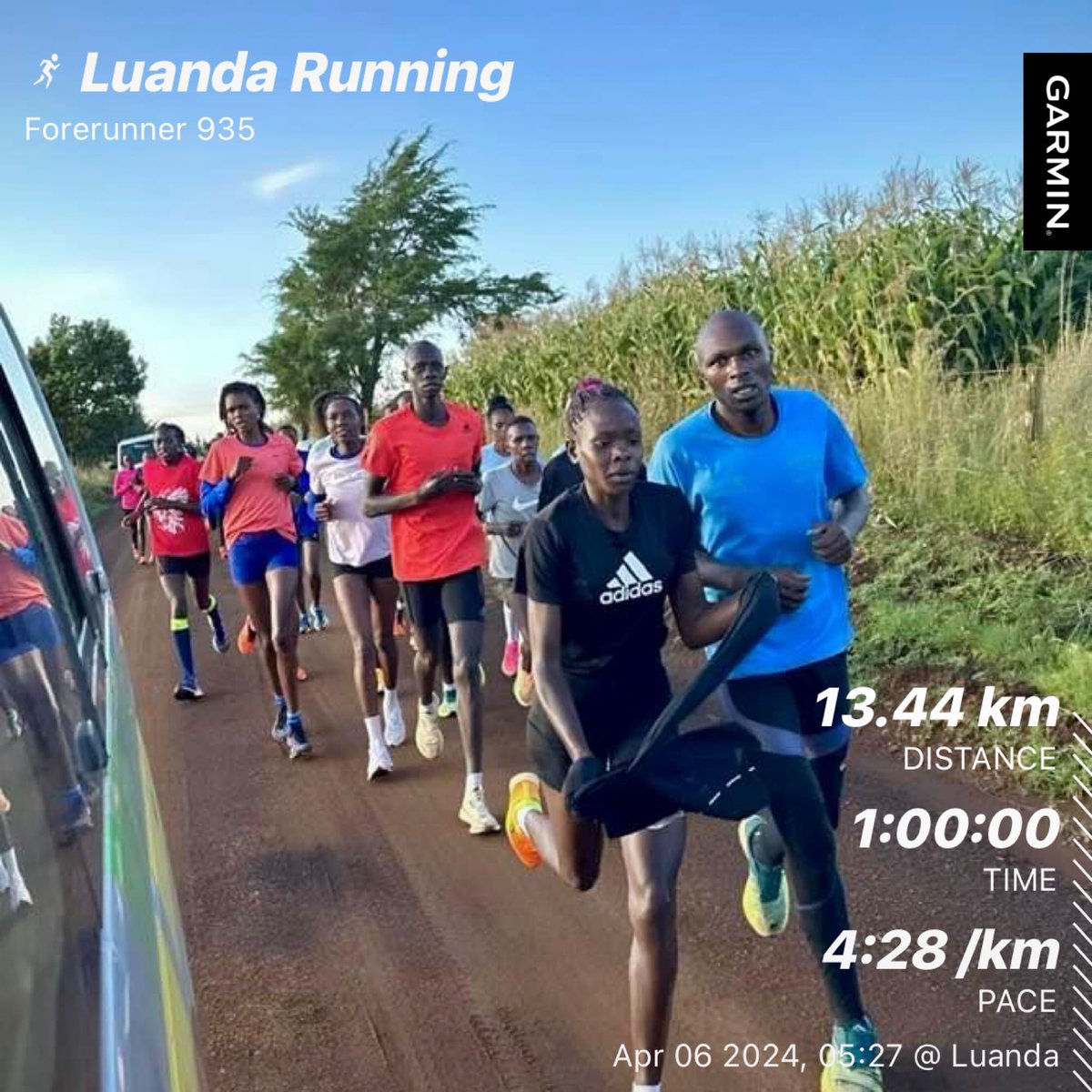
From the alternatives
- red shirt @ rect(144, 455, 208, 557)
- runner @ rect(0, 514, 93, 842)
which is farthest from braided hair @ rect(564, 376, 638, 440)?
red shirt @ rect(144, 455, 208, 557)

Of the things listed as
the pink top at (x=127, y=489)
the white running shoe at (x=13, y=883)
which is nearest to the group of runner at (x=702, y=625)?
the white running shoe at (x=13, y=883)

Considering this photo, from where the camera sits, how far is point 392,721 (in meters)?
6.38

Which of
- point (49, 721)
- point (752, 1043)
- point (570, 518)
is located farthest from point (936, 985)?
point (49, 721)

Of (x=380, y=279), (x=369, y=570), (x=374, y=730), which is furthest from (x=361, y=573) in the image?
(x=380, y=279)

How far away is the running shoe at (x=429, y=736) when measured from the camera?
595 centimetres

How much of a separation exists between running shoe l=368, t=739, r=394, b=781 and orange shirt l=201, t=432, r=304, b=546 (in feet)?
4.83

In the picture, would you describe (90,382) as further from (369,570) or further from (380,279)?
(369,570)

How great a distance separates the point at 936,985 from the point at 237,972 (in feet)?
7.58

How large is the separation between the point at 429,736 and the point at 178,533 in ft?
10.2

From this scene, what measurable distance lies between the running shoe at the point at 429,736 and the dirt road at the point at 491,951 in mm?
183

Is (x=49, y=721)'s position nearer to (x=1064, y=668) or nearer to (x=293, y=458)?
(x=1064, y=668)

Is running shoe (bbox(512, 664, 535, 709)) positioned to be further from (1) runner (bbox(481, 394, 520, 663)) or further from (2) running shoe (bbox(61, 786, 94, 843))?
(2) running shoe (bbox(61, 786, 94, 843))

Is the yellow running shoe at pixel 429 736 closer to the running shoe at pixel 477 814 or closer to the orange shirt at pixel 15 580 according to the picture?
the running shoe at pixel 477 814

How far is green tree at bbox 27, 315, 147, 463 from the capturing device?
1629 inches
